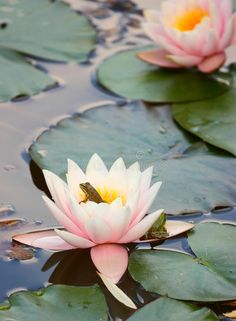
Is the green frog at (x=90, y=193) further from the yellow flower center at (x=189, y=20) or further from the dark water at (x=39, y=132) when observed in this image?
the yellow flower center at (x=189, y=20)

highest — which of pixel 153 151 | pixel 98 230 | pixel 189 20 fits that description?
pixel 189 20

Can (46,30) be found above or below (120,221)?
below

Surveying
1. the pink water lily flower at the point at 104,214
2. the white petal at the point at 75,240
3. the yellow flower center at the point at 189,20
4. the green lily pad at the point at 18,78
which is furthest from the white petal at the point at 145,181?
the yellow flower center at the point at 189,20

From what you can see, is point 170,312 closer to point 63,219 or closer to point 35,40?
point 63,219

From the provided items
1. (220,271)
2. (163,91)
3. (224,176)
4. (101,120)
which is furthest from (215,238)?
(163,91)

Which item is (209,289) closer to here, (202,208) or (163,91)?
(202,208)

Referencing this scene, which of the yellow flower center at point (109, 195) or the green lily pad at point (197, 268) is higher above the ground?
the yellow flower center at point (109, 195)

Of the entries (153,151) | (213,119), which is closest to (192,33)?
(213,119)
